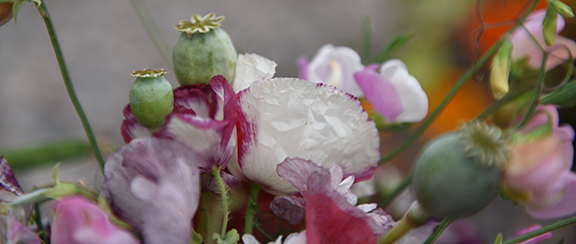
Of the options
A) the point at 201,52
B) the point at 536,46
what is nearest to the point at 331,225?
the point at 201,52

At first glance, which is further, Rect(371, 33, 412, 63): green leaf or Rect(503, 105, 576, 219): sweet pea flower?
Rect(371, 33, 412, 63): green leaf

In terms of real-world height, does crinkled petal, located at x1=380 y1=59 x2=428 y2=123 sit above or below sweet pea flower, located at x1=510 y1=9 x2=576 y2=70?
below

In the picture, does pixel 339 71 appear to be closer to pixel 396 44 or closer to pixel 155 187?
pixel 396 44

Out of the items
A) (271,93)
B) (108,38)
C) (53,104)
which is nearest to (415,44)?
(108,38)

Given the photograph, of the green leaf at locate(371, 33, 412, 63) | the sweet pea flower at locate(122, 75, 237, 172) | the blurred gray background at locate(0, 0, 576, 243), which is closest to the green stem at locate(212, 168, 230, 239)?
the sweet pea flower at locate(122, 75, 237, 172)

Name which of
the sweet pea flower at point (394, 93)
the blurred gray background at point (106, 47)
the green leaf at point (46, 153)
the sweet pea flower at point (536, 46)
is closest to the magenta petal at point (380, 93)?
the sweet pea flower at point (394, 93)

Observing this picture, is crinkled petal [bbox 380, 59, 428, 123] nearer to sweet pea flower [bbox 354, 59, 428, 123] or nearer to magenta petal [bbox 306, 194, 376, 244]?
sweet pea flower [bbox 354, 59, 428, 123]

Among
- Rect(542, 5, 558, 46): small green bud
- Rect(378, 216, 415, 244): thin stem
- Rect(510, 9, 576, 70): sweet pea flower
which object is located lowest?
Rect(378, 216, 415, 244): thin stem

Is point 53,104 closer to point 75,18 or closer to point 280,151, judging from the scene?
point 75,18
